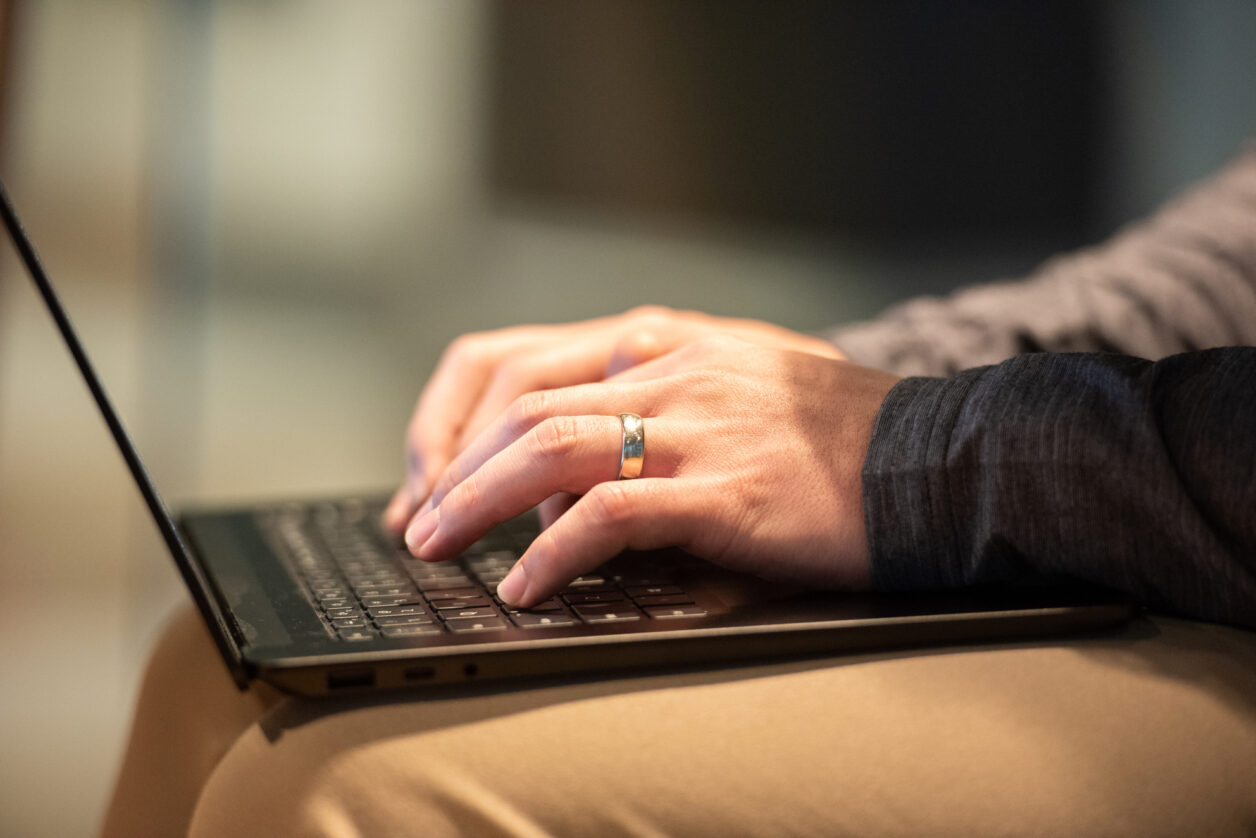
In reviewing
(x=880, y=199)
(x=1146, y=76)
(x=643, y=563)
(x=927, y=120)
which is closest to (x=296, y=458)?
(x=880, y=199)

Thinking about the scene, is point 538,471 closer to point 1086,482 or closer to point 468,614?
point 468,614

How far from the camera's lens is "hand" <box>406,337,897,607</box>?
1.60ft

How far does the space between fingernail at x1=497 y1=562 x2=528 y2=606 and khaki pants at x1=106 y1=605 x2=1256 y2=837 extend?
63mm

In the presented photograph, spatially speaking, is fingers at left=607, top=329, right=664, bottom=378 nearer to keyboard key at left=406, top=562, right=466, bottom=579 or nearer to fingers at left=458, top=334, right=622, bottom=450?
fingers at left=458, top=334, right=622, bottom=450

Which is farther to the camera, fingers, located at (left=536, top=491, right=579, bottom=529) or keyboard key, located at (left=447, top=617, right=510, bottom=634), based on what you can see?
fingers, located at (left=536, top=491, right=579, bottom=529)

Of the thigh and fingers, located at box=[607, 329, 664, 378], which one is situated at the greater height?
fingers, located at box=[607, 329, 664, 378]

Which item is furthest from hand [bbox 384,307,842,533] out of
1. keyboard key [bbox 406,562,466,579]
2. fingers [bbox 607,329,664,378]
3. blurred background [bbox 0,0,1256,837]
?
blurred background [bbox 0,0,1256,837]

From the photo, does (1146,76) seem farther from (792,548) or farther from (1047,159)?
(792,548)

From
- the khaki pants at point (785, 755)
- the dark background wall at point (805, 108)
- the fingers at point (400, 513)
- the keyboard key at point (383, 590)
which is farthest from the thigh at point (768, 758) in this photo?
the dark background wall at point (805, 108)

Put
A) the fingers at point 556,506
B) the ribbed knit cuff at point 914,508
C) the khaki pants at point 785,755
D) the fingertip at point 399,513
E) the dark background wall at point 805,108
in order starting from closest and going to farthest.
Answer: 1. the khaki pants at point 785,755
2. the ribbed knit cuff at point 914,508
3. the fingers at point 556,506
4. the fingertip at point 399,513
5. the dark background wall at point 805,108

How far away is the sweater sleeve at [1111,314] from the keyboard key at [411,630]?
52cm

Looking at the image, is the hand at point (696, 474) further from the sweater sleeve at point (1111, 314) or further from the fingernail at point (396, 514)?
the sweater sleeve at point (1111, 314)

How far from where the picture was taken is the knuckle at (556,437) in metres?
0.52

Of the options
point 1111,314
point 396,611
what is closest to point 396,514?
point 396,611
